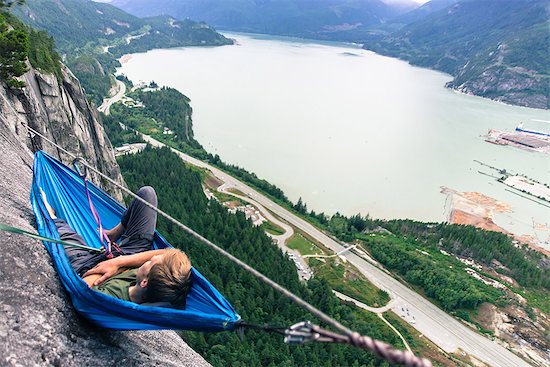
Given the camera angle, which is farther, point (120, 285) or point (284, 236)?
point (284, 236)

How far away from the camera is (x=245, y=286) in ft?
72.7

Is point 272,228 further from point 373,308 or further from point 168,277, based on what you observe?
point 168,277

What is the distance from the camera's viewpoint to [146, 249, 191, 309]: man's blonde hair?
287 cm

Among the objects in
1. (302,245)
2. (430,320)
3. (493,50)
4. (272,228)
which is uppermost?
(493,50)

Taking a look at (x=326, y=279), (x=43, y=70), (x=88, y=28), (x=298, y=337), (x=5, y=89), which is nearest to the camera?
(x=298, y=337)

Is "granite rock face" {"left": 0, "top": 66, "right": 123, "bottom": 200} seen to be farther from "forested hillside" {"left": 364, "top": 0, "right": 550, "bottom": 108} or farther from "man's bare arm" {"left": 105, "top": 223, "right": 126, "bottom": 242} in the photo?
"forested hillside" {"left": 364, "top": 0, "right": 550, "bottom": 108}

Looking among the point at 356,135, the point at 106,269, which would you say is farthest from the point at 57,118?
the point at 356,135

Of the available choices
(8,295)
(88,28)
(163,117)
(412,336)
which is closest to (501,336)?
(412,336)

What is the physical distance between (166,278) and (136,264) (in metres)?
0.73

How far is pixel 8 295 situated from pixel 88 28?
533 feet

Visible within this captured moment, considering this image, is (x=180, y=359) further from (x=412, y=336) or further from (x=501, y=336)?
(x=501, y=336)

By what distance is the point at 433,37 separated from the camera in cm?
18975

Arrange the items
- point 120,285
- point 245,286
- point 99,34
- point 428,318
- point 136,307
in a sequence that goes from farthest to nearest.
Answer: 1. point 99,34
2. point 428,318
3. point 245,286
4. point 120,285
5. point 136,307

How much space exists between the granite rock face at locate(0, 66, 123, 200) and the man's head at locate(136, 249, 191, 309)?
6.13 meters
